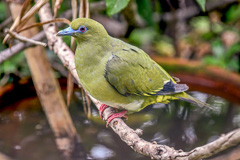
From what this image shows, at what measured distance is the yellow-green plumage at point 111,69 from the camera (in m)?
1.91

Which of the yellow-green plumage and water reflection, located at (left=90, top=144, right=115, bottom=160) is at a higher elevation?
the yellow-green plumage

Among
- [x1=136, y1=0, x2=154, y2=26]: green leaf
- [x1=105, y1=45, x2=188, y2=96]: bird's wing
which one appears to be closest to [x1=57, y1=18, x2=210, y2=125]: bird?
[x1=105, y1=45, x2=188, y2=96]: bird's wing

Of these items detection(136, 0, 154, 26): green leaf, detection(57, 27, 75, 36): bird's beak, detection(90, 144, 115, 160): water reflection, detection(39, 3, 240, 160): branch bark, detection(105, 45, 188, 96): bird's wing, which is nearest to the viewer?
detection(39, 3, 240, 160): branch bark

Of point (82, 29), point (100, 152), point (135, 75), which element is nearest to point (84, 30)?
point (82, 29)

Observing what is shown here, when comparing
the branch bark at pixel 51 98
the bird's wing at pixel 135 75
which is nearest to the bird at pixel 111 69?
the bird's wing at pixel 135 75

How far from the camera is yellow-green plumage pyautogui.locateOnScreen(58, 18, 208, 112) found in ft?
6.27

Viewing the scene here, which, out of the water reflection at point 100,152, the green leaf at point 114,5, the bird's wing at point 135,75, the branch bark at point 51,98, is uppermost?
the green leaf at point 114,5

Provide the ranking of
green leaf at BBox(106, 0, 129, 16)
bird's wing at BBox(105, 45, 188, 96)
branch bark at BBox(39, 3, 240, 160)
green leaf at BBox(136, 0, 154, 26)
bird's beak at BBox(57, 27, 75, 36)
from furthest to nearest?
green leaf at BBox(136, 0, 154, 26)
green leaf at BBox(106, 0, 129, 16)
bird's wing at BBox(105, 45, 188, 96)
bird's beak at BBox(57, 27, 75, 36)
branch bark at BBox(39, 3, 240, 160)

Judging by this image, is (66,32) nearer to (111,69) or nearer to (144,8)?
(111,69)

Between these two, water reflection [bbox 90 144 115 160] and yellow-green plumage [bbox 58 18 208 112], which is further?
water reflection [bbox 90 144 115 160]

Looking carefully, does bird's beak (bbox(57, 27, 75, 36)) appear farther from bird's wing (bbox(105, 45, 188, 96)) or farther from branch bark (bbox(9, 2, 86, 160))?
branch bark (bbox(9, 2, 86, 160))

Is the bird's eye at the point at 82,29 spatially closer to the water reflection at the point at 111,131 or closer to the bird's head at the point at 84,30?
the bird's head at the point at 84,30

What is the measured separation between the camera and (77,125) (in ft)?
10.0

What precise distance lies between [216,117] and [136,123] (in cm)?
75
